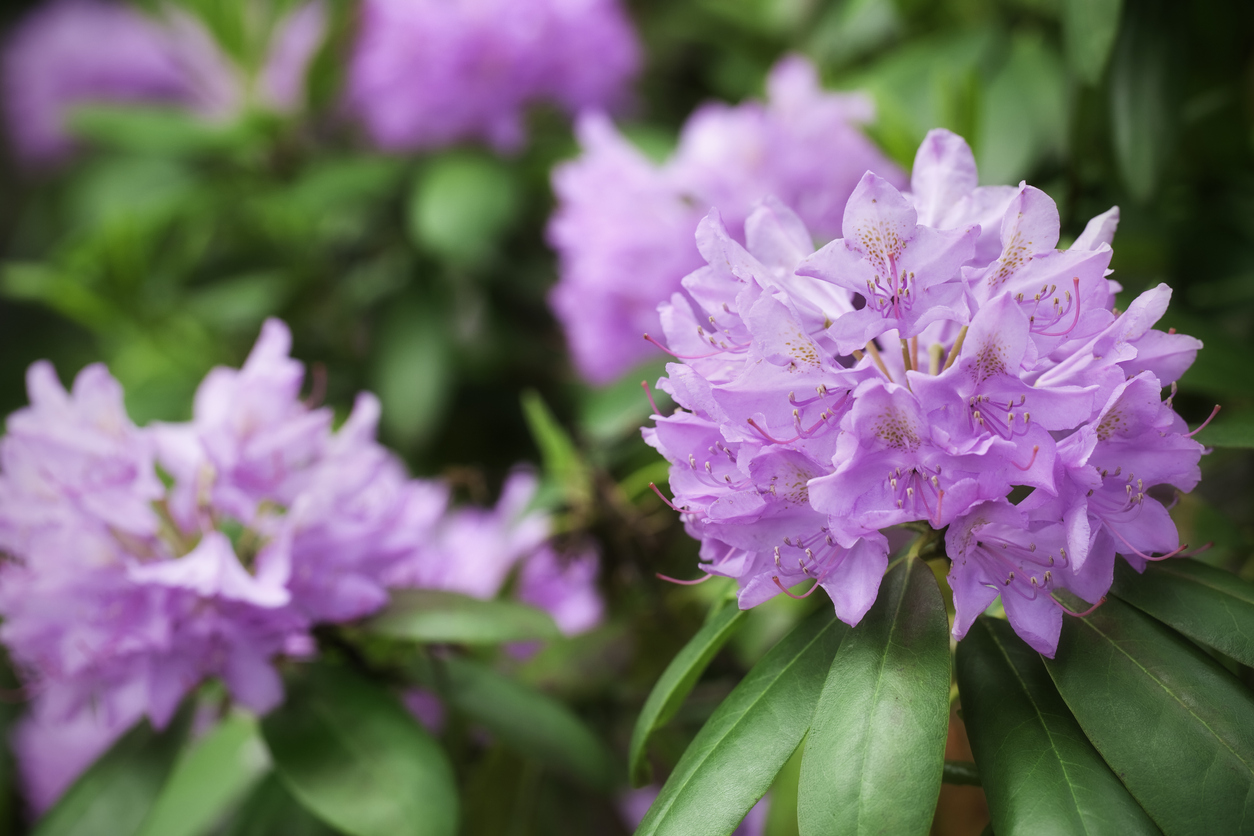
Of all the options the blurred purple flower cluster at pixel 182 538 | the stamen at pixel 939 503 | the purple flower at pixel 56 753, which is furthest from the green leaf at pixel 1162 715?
the purple flower at pixel 56 753

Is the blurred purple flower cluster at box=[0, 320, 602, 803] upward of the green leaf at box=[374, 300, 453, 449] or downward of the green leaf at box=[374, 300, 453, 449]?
upward

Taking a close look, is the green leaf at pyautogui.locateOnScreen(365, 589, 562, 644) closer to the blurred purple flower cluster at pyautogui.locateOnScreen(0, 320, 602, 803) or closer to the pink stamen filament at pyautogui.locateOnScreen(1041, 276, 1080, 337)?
the blurred purple flower cluster at pyautogui.locateOnScreen(0, 320, 602, 803)

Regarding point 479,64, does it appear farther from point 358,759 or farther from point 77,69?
point 77,69

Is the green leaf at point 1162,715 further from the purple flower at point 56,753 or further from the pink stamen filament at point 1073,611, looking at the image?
the purple flower at point 56,753

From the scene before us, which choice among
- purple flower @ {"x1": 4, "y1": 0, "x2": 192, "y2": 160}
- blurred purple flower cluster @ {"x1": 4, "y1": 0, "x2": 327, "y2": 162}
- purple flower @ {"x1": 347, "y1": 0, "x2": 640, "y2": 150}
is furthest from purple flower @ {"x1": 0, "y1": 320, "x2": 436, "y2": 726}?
purple flower @ {"x1": 4, "y1": 0, "x2": 192, "y2": 160}

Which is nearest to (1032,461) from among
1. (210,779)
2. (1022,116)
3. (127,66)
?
(1022,116)

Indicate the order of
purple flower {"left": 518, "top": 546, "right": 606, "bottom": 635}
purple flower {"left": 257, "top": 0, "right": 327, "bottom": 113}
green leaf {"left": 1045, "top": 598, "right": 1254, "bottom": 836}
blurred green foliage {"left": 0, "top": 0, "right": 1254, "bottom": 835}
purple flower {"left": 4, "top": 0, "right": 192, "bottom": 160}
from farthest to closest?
purple flower {"left": 4, "top": 0, "right": 192, "bottom": 160}, purple flower {"left": 257, "top": 0, "right": 327, "bottom": 113}, purple flower {"left": 518, "top": 546, "right": 606, "bottom": 635}, blurred green foliage {"left": 0, "top": 0, "right": 1254, "bottom": 835}, green leaf {"left": 1045, "top": 598, "right": 1254, "bottom": 836}

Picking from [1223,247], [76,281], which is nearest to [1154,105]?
[1223,247]
